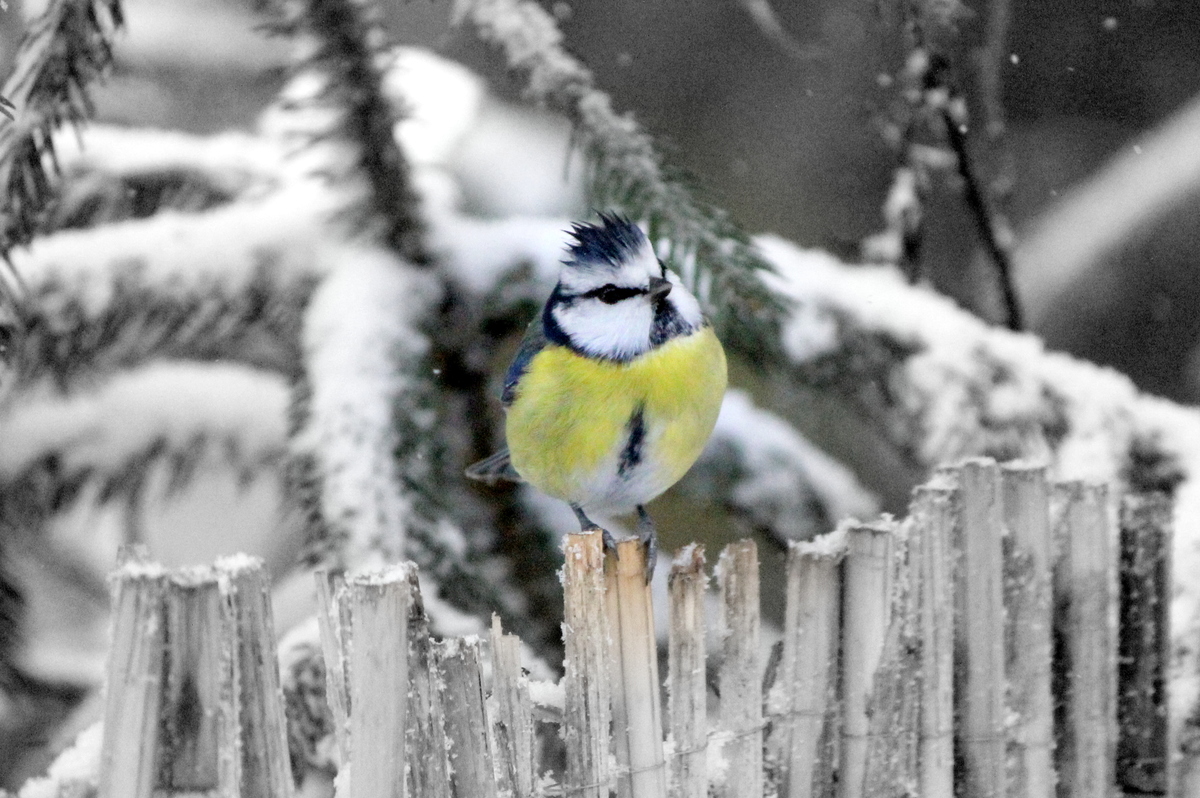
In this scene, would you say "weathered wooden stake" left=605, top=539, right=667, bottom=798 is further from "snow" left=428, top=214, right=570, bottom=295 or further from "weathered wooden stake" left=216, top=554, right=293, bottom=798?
"snow" left=428, top=214, right=570, bottom=295

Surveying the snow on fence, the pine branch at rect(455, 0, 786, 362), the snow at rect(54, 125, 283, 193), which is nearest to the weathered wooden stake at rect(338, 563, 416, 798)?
the snow on fence

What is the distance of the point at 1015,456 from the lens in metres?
2.10

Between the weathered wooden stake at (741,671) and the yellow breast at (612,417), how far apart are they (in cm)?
58

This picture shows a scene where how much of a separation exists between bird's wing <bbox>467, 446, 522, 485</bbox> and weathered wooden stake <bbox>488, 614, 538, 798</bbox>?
2.76ft

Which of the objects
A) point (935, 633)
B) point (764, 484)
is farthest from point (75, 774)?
point (764, 484)

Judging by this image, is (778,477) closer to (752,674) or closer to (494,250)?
(494,250)

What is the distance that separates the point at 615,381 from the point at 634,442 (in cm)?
10

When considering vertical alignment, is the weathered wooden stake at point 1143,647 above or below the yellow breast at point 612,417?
below

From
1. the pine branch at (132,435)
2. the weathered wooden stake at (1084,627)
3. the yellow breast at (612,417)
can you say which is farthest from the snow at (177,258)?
the weathered wooden stake at (1084,627)

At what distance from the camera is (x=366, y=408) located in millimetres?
1661

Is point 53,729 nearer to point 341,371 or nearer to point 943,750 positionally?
point 341,371

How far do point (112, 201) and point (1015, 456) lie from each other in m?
1.54

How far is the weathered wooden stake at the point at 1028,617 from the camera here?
1.60m

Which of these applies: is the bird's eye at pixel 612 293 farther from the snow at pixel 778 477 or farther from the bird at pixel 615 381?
the snow at pixel 778 477
